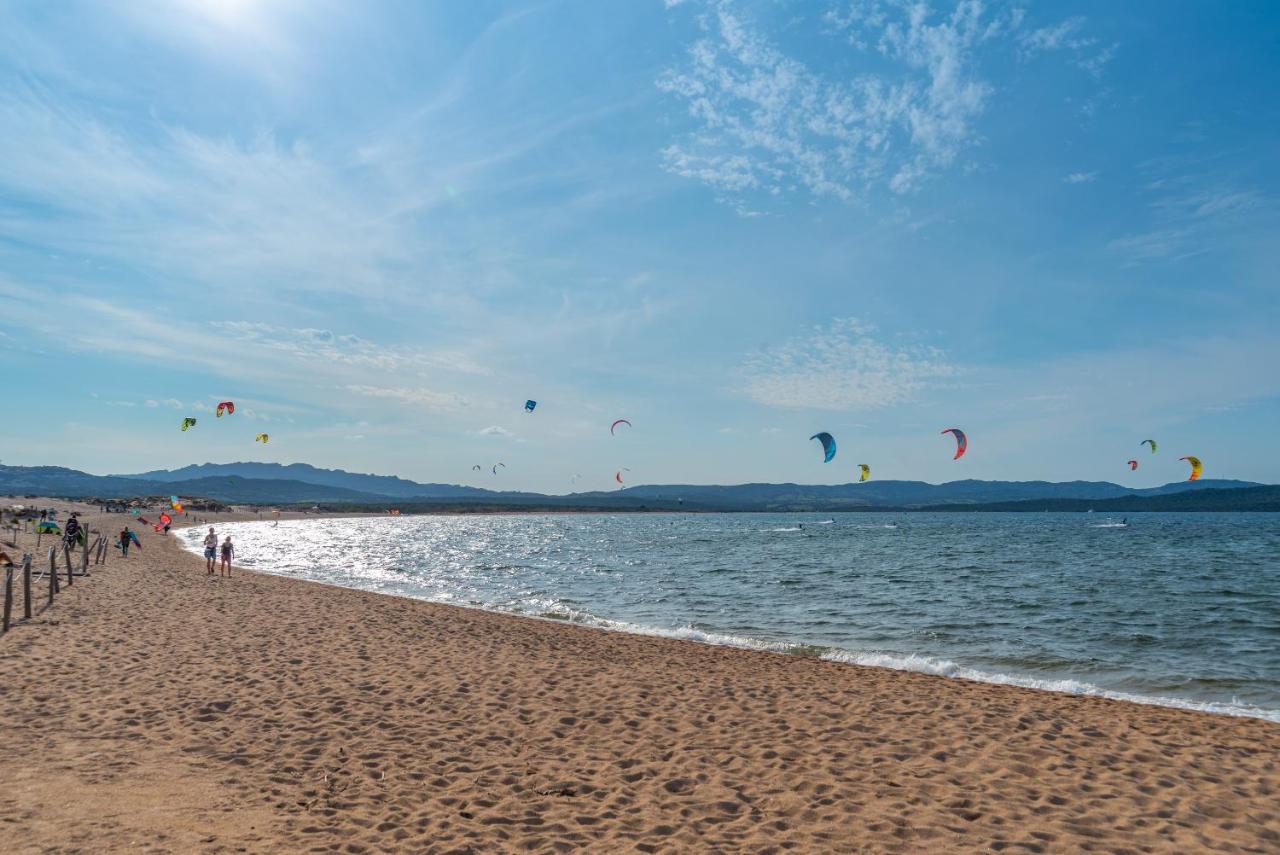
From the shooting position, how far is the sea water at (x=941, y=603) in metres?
14.0

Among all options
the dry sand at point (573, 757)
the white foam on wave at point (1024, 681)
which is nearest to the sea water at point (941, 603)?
the white foam on wave at point (1024, 681)

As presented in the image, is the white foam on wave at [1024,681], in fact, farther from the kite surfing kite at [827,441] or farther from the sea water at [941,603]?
the kite surfing kite at [827,441]

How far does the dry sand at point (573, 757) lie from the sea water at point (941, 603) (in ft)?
9.79

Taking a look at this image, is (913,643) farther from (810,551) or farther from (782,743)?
(810,551)

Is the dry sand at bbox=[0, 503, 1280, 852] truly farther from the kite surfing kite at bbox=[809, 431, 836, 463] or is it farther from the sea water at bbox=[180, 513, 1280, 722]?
the kite surfing kite at bbox=[809, 431, 836, 463]

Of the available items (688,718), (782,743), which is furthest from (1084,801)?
(688,718)

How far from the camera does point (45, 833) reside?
18.3 feet

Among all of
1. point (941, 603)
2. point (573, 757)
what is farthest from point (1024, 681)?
point (941, 603)

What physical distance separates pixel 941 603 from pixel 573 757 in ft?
62.4

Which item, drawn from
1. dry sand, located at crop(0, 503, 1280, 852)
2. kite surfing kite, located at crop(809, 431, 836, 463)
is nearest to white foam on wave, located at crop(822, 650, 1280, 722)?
dry sand, located at crop(0, 503, 1280, 852)

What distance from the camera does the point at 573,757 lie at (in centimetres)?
802

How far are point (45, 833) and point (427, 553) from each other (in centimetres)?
4635

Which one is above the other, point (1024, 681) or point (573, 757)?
point (573, 757)

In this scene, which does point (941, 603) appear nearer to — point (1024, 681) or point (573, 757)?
point (1024, 681)
